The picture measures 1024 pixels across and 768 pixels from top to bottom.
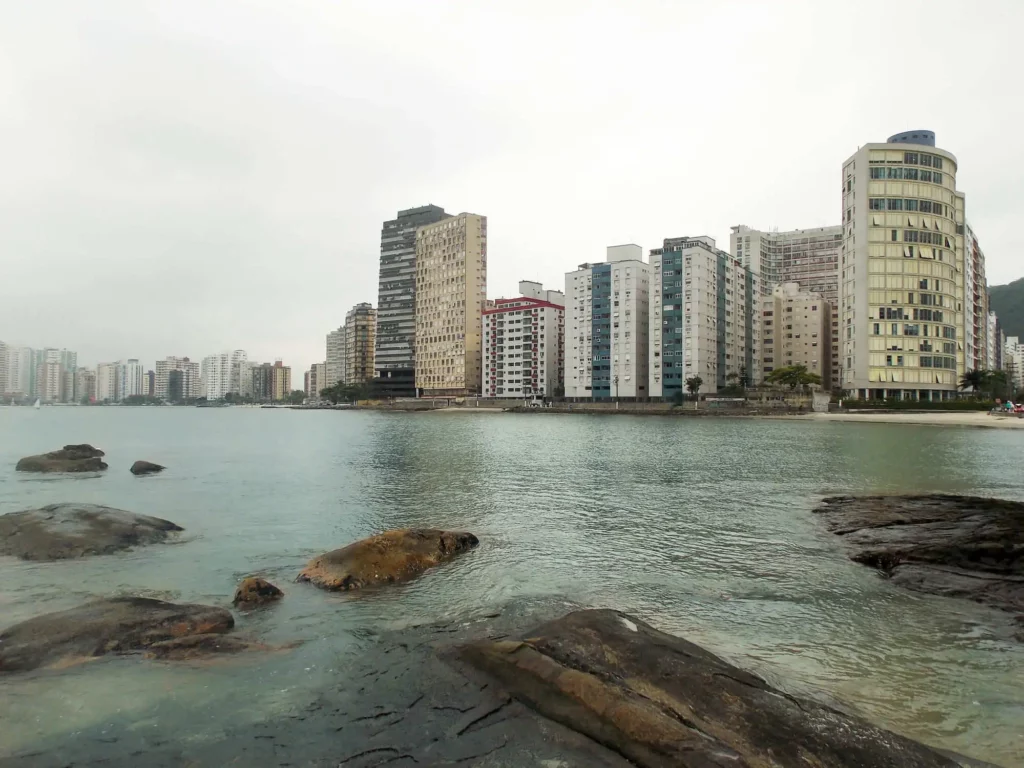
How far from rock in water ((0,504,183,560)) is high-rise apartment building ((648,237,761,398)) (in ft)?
466

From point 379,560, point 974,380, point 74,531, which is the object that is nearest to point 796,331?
point 974,380

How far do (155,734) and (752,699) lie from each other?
318 inches

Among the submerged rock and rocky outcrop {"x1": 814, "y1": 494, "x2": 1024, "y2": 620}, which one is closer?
the submerged rock

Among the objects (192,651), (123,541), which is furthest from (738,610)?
(123,541)

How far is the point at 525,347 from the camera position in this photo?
180 m

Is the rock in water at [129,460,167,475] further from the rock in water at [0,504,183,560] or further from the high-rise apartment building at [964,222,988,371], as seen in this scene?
the high-rise apartment building at [964,222,988,371]

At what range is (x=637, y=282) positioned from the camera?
525ft

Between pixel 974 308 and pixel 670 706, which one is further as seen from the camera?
pixel 974 308

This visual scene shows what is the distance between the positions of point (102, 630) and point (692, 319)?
151 m

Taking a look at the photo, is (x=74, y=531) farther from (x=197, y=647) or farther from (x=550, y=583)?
(x=550, y=583)

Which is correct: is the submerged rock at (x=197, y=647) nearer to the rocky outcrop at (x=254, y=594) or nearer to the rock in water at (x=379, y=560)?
the rocky outcrop at (x=254, y=594)

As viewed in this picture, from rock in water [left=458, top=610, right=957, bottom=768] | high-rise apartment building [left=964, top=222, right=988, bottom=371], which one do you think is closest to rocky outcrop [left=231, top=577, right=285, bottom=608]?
rock in water [left=458, top=610, right=957, bottom=768]

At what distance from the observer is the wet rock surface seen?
6727 mm

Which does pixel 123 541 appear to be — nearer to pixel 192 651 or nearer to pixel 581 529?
pixel 192 651
